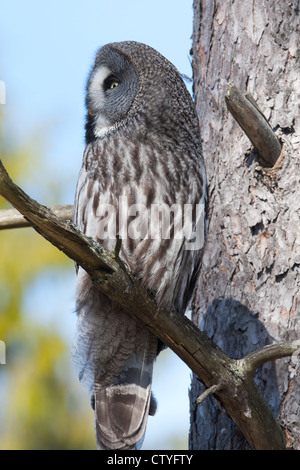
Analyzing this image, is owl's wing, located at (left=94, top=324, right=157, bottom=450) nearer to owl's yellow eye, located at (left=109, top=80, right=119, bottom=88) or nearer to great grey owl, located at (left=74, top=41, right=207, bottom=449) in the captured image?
great grey owl, located at (left=74, top=41, right=207, bottom=449)

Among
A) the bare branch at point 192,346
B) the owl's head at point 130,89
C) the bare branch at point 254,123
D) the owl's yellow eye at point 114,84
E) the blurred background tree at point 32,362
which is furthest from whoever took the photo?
the blurred background tree at point 32,362

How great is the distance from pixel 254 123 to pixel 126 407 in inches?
52.5

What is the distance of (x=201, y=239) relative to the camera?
2.99 m

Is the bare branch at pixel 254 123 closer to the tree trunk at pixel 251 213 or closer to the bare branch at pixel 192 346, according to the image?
the tree trunk at pixel 251 213

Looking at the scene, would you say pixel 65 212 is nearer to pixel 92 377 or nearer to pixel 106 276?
pixel 92 377

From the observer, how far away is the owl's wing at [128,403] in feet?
9.66

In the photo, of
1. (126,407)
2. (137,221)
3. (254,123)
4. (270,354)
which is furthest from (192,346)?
(254,123)

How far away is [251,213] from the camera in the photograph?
2955mm

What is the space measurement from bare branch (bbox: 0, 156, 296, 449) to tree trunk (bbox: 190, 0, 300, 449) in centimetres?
22

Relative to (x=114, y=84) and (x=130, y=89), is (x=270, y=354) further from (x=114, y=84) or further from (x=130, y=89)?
(x=114, y=84)

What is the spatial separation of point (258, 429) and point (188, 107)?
1.54m

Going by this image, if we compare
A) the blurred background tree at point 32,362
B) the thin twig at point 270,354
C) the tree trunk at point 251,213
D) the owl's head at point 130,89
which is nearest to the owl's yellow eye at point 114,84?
the owl's head at point 130,89

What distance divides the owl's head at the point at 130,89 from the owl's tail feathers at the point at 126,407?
43.1 inches
